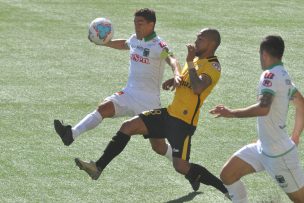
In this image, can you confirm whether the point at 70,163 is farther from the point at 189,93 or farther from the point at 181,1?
the point at 181,1

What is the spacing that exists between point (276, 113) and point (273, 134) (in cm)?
26

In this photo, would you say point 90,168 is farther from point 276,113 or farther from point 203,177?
point 276,113

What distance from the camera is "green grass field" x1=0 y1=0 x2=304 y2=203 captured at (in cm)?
1196

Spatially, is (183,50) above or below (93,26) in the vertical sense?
below

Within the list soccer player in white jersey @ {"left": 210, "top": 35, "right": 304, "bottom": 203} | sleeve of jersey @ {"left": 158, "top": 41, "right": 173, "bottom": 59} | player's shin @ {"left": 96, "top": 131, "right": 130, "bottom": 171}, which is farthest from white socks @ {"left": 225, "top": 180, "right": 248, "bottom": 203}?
sleeve of jersey @ {"left": 158, "top": 41, "right": 173, "bottom": 59}

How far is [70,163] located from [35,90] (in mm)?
4461

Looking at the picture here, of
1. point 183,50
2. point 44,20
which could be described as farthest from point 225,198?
point 44,20

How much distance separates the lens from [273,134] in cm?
994

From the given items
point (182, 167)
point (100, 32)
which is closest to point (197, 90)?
point (182, 167)

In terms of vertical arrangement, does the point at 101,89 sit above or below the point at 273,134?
below

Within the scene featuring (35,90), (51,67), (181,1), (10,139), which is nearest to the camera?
(10,139)

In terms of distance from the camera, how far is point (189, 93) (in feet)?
37.5

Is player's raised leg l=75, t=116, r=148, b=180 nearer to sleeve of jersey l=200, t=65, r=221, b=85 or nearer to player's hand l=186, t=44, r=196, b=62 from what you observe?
sleeve of jersey l=200, t=65, r=221, b=85

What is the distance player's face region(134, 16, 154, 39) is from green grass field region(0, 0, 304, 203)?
1.81 m
